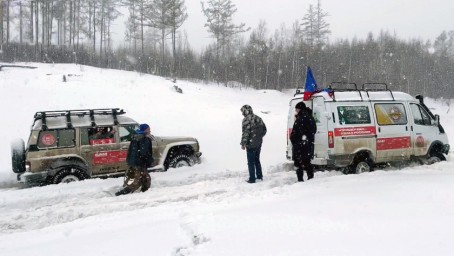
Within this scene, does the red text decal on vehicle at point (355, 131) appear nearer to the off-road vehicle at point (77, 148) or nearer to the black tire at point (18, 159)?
the off-road vehicle at point (77, 148)

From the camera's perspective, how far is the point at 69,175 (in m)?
9.04

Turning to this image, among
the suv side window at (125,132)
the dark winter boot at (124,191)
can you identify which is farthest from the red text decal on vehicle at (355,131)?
the suv side window at (125,132)

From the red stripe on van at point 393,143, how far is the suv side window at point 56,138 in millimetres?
7824

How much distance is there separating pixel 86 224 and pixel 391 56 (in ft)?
203

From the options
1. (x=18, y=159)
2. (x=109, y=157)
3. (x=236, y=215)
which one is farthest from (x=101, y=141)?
(x=236, y=215)

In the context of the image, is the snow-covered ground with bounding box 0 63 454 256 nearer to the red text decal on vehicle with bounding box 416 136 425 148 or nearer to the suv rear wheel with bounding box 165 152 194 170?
the suv rear wheel with bounding box 165 152 194 170

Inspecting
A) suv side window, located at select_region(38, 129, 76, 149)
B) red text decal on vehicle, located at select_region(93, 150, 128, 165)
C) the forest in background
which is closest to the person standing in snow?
red text decal on vehicle, located at select_region(93, 150, 128, 165)

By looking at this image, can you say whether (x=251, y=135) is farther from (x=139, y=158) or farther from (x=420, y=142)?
(x=420, y=142)

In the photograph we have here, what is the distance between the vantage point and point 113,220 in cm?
580

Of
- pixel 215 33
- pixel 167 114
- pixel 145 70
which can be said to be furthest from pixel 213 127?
pixel 215 33

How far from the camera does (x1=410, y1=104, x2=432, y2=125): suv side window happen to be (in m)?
10.3

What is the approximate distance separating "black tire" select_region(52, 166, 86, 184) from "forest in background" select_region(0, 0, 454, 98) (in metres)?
30.7

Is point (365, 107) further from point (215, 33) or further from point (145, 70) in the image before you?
point (215, 33)

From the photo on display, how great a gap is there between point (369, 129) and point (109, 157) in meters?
6.73
